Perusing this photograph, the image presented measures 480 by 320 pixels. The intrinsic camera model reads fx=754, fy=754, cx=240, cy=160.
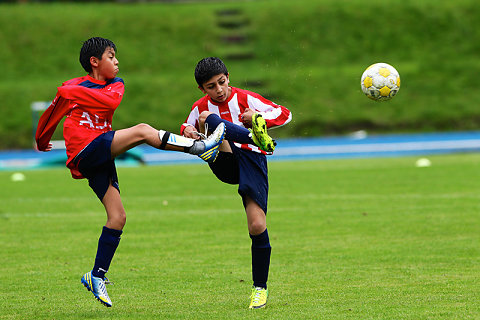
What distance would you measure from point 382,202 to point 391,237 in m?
2.90

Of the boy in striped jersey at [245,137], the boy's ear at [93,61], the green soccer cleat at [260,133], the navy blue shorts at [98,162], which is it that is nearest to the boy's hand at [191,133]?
the boy in striped jersey at [245,137]

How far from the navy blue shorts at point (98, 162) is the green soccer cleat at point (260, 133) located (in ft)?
3.73

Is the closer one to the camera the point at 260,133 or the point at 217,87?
the point at 260,133

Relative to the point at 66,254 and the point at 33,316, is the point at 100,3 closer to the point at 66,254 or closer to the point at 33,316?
the point at 66,254

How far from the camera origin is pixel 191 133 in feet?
20.2

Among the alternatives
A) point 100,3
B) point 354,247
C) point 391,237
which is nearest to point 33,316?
point 354,247

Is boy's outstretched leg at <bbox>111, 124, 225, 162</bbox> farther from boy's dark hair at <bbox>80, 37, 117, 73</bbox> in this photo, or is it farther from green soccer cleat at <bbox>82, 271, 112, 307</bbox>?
green soccer cleat at <bbox>82, 271, 112, 307</bbox>

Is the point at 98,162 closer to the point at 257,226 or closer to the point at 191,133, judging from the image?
the point at 191,133

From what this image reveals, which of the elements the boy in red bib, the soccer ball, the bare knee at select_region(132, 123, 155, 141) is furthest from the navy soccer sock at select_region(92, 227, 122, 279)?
the soccer ball

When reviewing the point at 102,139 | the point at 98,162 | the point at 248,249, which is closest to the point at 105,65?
the point at 102,139

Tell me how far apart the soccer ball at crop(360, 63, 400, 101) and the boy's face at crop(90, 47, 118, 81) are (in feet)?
8.75

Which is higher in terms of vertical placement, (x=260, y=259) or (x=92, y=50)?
(x=92, y=50)

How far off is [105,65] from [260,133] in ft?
4.73

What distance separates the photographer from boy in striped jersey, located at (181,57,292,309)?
607cm
